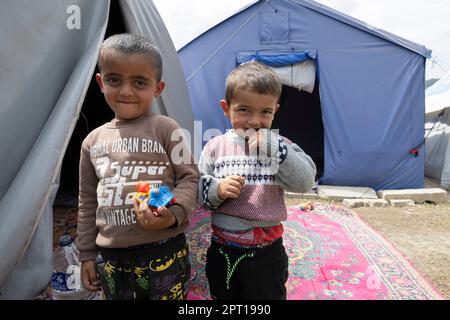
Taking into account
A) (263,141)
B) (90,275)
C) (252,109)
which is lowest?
(90,275)

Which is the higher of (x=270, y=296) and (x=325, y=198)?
(x=270, y=296)

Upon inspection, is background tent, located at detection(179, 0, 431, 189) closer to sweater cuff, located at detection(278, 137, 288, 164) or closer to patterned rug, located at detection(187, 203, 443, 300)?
patterned rug, located at detection(187, 203, 443, 300)

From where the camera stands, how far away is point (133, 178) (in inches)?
43.8

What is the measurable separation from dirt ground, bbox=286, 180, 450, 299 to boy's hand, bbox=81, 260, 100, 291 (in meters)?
2.13

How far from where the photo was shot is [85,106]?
3.82 m

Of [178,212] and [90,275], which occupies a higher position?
[178,212]

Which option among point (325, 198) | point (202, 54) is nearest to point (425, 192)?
point (325, 198)

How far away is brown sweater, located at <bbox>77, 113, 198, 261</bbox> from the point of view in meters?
1.10

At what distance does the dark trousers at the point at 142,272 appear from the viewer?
1.10 meters

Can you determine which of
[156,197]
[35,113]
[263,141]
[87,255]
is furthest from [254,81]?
[35,113]

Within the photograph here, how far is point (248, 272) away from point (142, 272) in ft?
1.25

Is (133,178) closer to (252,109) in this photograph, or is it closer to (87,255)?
(87,255)
